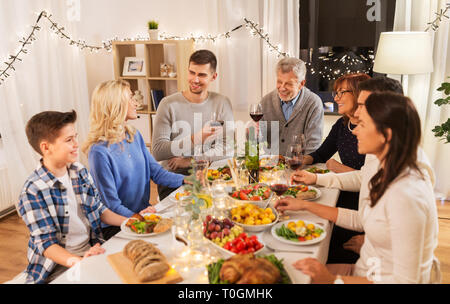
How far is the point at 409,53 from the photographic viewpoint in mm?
3287

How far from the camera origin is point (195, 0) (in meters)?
4.43

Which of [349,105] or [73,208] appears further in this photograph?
[349,105]

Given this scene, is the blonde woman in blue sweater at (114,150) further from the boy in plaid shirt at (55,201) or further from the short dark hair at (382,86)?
the short dark hair at (382,86)

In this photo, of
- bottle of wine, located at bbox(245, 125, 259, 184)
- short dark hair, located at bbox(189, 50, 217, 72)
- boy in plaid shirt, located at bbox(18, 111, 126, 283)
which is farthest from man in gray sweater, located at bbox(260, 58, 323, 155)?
boy in plaid shirt, located at bbox(18, 111, 126, 283)

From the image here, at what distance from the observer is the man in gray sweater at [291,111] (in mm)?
3049

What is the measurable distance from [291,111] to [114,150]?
159 centimetres

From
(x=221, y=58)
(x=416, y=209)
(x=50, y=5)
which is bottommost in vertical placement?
(x=416, y=209)

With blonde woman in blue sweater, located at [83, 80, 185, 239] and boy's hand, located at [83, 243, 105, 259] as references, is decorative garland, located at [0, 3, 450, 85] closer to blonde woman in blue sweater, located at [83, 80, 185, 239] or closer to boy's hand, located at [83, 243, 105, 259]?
blonde woman in blue sweater, located at [83, 80, 185, 239]

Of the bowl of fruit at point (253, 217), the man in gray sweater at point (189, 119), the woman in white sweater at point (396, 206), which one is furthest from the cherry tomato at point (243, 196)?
the man in gray sweater at point (189, 119)

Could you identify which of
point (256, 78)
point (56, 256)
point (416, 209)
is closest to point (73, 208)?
point (56, 256)

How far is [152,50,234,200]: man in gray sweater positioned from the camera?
2.79 metres

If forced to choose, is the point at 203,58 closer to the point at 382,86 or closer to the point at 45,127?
the point at 382,86
